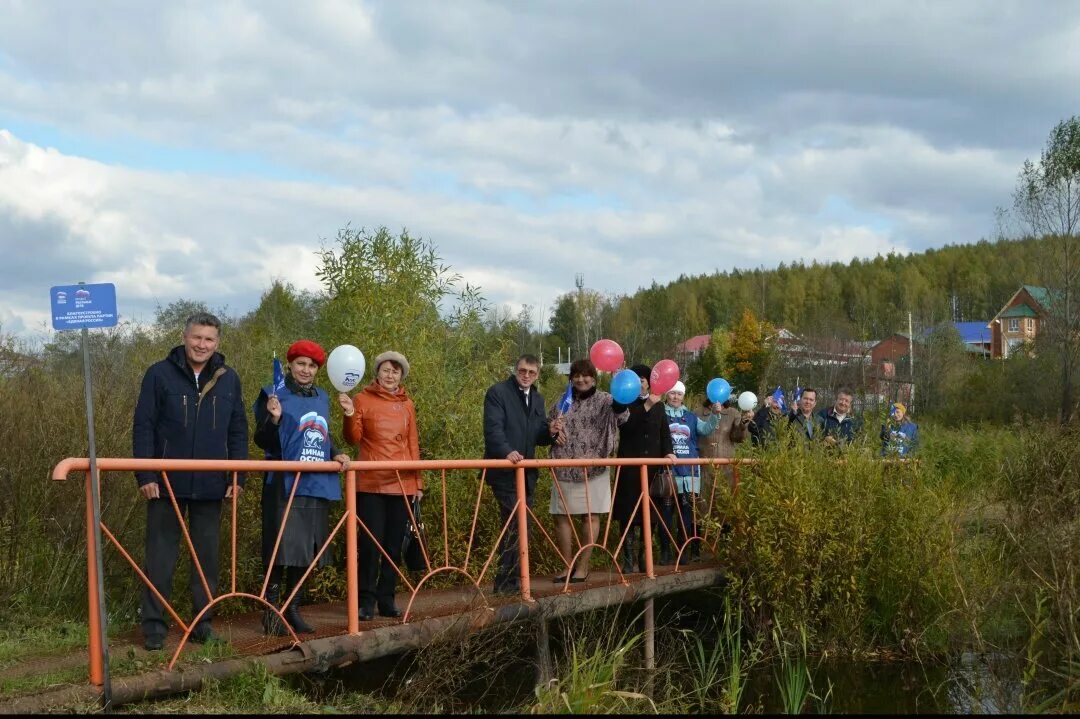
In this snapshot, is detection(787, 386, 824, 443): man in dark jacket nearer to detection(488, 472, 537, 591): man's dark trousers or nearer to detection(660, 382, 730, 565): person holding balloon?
detection(660, 382, 730, 565): person holding balloon

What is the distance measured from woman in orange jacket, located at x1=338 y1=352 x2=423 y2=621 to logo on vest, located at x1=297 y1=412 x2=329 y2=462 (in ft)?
0.96

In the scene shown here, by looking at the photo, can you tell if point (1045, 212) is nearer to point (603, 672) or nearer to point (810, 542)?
point (810, 542)

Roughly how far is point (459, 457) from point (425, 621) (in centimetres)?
287

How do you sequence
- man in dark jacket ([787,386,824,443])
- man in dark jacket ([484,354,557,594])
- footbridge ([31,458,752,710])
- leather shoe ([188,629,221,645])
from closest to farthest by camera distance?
footbridge ([31,458,752,710])
leather shoe ([188,629,221,645])
man in dark jacket ([484,354,557,594])
man in dark jacket ([787,386,824,443])

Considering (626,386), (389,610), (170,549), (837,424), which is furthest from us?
(837,424)

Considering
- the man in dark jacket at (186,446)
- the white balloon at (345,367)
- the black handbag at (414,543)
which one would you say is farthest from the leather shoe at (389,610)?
the white balloon at (345,367)

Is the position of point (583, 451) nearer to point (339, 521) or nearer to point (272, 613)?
point (339, 521)

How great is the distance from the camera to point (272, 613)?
5793mm

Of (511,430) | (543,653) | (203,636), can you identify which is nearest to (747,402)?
(511,430)

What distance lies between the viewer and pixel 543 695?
551 cm

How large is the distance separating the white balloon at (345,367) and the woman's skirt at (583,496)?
1838 mm

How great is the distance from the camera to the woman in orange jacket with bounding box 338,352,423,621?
6.20 meters

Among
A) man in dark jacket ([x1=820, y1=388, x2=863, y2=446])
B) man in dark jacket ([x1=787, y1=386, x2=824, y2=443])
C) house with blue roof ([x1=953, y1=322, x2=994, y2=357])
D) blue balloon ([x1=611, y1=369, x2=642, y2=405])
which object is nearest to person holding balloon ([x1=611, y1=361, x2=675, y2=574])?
blue balloon ([x1=611, y1=369, x2=642, y2=405])

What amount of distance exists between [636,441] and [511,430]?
70.5 inches
